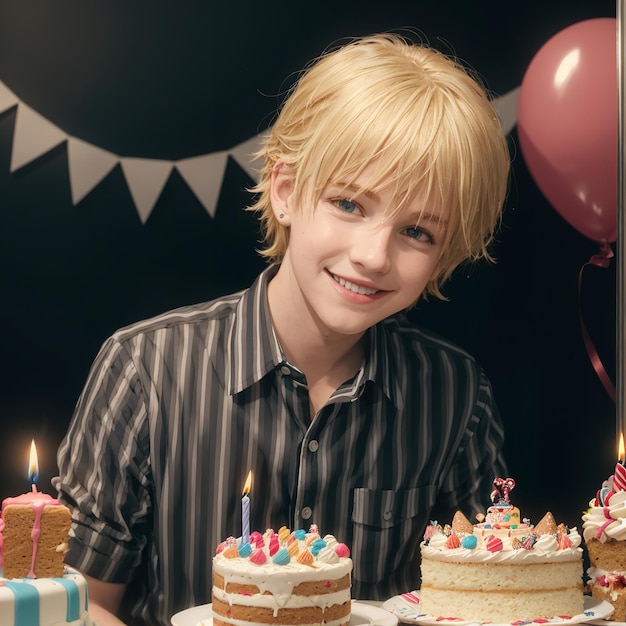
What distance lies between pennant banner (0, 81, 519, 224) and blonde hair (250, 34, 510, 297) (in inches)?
4.3

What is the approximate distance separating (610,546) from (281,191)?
123cm

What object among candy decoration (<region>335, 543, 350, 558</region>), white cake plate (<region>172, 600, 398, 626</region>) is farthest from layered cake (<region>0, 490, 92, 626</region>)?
candy decoration (<region>335, 543, 350, 558</region>)

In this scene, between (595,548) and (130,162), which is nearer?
(595,548)

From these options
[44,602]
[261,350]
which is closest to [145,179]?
[261,350]

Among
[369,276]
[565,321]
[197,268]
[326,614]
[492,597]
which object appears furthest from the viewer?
[565,321]

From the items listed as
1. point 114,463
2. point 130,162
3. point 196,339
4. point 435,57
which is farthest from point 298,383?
point 435,57

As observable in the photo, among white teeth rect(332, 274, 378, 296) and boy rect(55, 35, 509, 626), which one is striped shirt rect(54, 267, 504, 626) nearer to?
boy rect(55, 35, 509, 626)

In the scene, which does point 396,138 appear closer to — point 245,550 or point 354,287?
point 354,287

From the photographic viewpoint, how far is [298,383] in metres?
2.97

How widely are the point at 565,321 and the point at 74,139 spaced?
1528 mm

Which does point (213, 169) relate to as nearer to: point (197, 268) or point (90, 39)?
point (197, 268)

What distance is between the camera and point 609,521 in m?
2.64

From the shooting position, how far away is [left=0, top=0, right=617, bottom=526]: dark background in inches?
114

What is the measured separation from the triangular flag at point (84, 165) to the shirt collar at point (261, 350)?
19.8 inches
